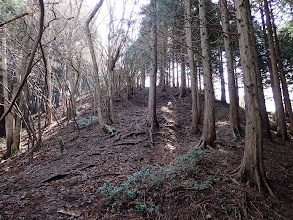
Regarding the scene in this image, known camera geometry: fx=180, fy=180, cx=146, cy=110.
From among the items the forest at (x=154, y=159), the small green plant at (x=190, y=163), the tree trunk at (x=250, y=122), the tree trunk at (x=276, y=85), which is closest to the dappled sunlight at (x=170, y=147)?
the forest at (x=154, y=159)

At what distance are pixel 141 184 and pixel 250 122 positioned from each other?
2953 millimetres

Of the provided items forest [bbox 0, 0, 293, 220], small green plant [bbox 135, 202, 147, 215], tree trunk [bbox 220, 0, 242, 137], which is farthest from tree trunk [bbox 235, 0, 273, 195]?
tree trunk [bbox 220, 0, 242, 137]

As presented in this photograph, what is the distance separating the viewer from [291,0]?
9.42 meters

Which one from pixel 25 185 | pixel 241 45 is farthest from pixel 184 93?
pixel 25 185

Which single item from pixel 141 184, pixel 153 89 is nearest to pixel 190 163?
pixel 141 184

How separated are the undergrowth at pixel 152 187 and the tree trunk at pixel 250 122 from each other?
861 mm

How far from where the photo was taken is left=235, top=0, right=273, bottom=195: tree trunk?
4.14m

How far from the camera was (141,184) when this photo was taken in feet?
14.2

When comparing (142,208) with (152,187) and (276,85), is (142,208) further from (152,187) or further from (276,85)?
A: (276,85)

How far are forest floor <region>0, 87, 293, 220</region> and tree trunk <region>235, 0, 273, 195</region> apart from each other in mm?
334

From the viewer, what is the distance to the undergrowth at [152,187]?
3713 mm

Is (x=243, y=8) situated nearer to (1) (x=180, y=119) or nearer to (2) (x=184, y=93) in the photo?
(1) (x=180, y=119)

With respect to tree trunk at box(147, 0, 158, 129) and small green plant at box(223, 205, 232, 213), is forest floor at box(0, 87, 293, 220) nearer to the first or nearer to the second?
small green plant at box(223, 205, 232, 213)

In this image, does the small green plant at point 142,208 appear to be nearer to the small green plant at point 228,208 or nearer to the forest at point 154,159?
the forest at point 154,159
